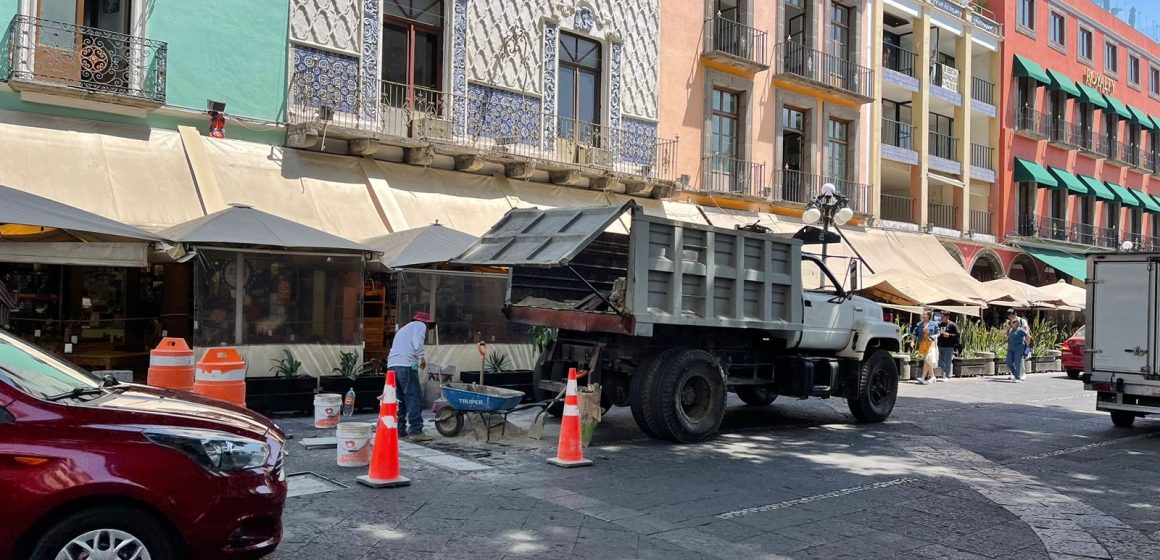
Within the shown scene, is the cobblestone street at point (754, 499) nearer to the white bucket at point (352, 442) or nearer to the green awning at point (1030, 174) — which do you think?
the white bucket at point (352, 442)

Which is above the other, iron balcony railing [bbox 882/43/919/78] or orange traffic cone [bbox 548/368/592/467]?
iron balcony railing [bbox 882/43/919/78]

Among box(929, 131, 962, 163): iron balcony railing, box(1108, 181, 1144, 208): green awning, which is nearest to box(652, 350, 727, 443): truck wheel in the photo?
box(929, 131, 962, 163): iron balcony railing

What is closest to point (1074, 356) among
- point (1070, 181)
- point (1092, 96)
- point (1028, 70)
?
point (1028, 70)

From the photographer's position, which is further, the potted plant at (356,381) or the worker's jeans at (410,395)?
the potted plant at (356,381)

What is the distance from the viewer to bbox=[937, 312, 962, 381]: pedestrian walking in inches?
859

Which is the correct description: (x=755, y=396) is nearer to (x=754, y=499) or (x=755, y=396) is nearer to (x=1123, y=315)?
(x=1123, y=315)

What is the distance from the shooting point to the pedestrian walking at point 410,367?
9758 mm

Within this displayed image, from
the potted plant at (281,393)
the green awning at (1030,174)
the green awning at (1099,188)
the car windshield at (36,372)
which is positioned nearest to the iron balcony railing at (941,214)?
the green awning at (1030,174)

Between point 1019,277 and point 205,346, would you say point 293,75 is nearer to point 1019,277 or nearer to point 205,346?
point 205,346

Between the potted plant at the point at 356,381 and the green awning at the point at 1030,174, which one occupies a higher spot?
the green awning at the point at 1030,174

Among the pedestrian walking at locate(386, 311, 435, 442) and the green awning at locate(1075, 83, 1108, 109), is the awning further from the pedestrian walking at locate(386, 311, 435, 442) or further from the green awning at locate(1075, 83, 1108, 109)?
the green awning at locate(1075, 83, 1108, 109)

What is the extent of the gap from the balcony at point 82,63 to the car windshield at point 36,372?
363 inches

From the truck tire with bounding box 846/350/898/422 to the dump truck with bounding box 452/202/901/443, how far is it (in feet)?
0.07

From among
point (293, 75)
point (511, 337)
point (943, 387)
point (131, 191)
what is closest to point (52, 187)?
point (131, 191)
